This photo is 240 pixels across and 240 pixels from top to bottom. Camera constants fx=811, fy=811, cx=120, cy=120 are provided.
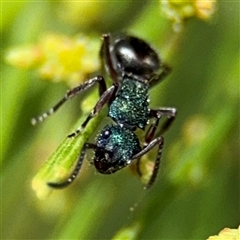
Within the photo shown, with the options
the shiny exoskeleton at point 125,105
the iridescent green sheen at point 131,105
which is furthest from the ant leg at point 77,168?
the iridescent green sheen at point 131,105

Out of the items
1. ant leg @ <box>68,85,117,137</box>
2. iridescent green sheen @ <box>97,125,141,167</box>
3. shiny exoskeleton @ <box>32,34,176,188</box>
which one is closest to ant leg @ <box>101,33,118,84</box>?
shiny exoskeleton @ <box>32,34,176,188</box>

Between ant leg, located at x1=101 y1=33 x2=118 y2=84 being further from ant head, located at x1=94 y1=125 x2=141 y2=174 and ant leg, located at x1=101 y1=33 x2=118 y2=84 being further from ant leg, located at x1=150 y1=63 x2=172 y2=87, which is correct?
ant head, located at x1=94 y1=125 x2=141 y2=174

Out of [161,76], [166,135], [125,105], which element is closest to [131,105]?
[125,105]

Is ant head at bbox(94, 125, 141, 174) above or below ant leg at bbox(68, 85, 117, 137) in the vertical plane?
below

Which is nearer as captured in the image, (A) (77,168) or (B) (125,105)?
(A) (77,168)

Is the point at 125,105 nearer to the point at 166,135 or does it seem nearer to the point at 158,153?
the point at 158,153

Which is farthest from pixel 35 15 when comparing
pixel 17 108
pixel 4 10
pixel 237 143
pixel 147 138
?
pixel 237 143

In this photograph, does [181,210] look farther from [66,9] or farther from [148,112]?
[66,9]
